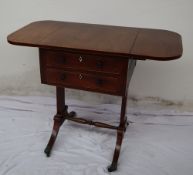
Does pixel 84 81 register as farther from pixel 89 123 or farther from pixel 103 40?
pixel 89 123

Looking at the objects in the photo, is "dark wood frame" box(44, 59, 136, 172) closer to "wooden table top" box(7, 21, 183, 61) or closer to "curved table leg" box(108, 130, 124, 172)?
"curved table leg" box(108, 130, 124, 172)

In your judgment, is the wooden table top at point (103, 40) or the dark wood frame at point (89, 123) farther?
the dark wood frame at point (89, 123)

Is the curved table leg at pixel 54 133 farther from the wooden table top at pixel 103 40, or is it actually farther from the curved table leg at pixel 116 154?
the wooden table top at pixel 103 40

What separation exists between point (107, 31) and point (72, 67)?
370 mm

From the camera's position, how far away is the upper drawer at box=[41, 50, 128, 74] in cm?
143

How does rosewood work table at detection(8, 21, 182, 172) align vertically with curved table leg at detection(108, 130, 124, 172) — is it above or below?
above

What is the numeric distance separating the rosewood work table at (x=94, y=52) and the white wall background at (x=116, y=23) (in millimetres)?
404

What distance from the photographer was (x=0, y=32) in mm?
2275

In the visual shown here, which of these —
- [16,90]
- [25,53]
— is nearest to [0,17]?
[25,53]


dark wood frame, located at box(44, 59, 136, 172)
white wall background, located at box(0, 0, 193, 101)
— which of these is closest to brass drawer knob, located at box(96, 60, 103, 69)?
dark wood frame, located at box(44, 59, 136, 172)

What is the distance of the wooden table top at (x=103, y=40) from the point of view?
132 cm

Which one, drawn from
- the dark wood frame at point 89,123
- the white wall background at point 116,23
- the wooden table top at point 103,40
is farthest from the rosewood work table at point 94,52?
the white wall background at point 116,23

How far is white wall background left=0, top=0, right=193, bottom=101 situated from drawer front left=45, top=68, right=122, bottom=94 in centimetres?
74

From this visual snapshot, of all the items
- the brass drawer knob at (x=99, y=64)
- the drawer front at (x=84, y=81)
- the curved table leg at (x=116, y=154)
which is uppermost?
the brass drawer knob at (x=99, y=64)
